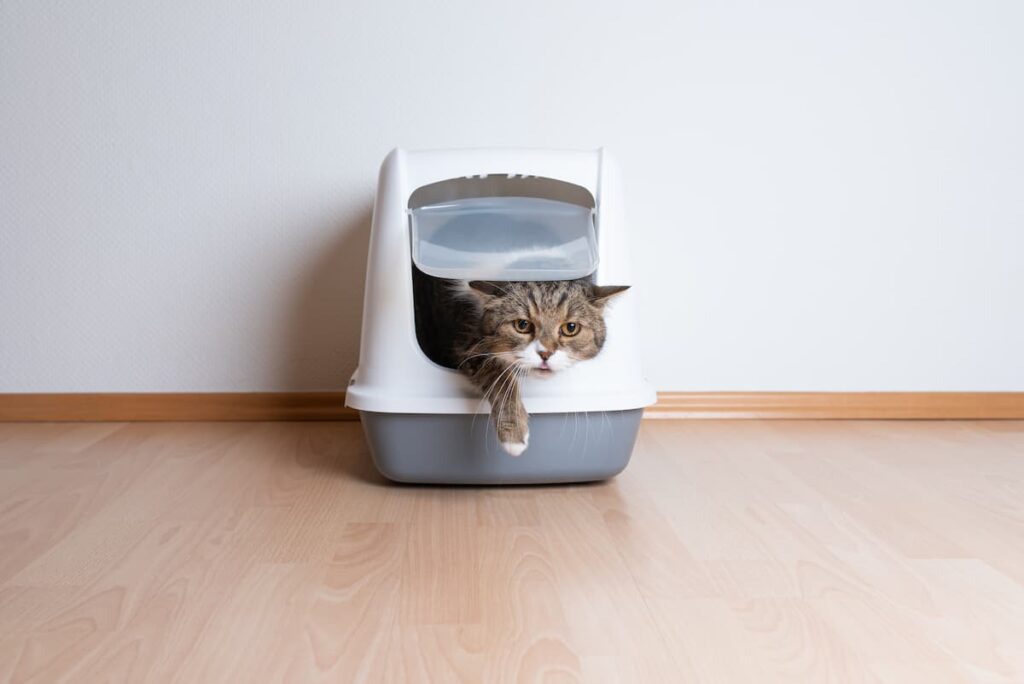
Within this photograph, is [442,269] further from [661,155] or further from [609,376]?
[661,155]

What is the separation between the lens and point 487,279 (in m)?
1.19

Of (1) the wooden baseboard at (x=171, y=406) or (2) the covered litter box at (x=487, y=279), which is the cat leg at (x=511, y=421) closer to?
(2) the covered litter box at (x=487, y=279)

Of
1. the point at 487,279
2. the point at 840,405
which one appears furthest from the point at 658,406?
the point at 487,279

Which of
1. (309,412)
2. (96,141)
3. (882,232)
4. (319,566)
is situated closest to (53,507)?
(319,566)

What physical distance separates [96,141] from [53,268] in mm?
300

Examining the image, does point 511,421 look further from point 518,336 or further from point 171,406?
point 171,406

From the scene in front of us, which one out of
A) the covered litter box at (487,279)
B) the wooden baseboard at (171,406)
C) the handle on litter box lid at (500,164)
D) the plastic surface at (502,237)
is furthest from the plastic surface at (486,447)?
the wooden baseboard at (171,406)

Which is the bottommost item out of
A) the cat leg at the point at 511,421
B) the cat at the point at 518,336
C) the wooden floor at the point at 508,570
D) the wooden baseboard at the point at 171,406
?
the wooden baseboard at the point at 171,406

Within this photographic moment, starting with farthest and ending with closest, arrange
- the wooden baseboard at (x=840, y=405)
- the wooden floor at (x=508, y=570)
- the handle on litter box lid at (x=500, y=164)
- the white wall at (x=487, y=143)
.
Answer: the wooden baseboard at (x=840, y=405)
the white wall at (x=487, y=143)
the handle on litter box lid at (x=500, y=164)
the wooden floor at (x=508, y=570)

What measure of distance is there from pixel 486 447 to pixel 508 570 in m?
0.31

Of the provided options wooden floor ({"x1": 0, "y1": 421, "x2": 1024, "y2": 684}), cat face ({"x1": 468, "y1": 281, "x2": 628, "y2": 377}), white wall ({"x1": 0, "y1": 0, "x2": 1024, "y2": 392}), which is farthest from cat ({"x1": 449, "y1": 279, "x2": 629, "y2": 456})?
white wall ({"x1": 0, "y1": 0, "x2": 1024, "y2": 392})

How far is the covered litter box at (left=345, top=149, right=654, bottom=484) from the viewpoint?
1.24 m

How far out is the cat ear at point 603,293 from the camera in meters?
1.19

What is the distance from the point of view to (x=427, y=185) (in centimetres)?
134
